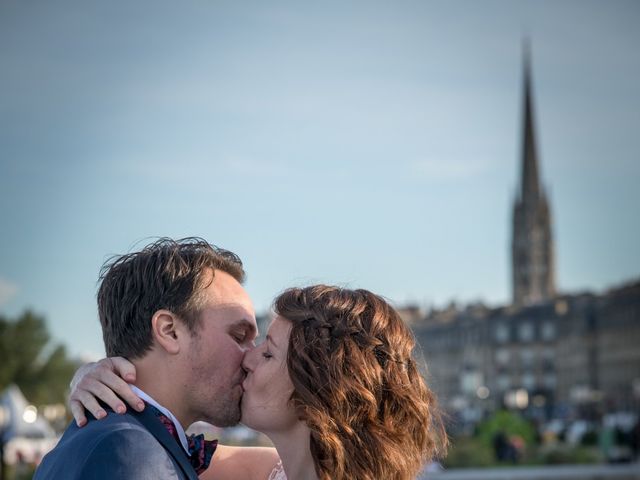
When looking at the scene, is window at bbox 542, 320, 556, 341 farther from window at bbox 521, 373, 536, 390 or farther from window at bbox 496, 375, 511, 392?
window at bbox 496, 375, 511, 392

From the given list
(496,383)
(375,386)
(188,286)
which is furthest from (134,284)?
(496,383)

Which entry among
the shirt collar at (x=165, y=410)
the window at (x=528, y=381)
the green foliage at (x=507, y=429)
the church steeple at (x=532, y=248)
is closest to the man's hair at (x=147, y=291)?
the shirt collar at (x=165, y=410)

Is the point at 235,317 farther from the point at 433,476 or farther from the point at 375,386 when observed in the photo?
the point at 433,476

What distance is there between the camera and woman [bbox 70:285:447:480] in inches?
122

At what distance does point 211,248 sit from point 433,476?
15.3 metres

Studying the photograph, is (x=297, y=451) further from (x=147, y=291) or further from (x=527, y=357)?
(x=527, y=357)

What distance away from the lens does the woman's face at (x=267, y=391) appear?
3170 mm

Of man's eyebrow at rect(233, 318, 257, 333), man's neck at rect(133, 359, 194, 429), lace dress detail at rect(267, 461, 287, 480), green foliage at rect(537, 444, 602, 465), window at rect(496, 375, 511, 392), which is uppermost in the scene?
man's eyebrow at rect(233, 318, 257, 333)

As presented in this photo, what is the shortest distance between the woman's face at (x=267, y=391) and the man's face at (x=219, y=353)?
3cm

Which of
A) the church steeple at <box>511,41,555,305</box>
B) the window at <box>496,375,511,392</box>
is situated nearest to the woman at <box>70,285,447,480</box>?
the window at <box>496,375,511,392</box>

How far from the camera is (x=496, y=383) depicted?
297 ft

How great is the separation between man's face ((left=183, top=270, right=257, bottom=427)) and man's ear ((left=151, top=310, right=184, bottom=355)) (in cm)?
5

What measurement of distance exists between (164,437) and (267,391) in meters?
0.49

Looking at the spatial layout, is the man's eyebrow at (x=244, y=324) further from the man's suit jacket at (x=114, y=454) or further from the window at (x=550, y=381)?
the window at (x=550, y=381)
